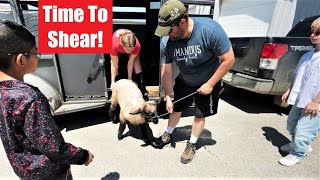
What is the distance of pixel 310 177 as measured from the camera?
301cm

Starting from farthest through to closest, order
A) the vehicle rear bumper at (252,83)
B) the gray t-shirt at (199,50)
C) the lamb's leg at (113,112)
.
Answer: the vehicle rear bumper at (252,83)
the lamb's leg at (113,112)
the gray t-shirt at (199,50)

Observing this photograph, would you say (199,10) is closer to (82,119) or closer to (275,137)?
(275,137)

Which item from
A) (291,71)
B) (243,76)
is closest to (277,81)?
(291,71)

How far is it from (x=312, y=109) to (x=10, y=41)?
3005 mm

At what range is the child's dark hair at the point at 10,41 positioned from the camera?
129 centimetres

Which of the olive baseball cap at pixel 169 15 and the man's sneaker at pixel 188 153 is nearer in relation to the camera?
the olive baseball cap at pixel 169 15

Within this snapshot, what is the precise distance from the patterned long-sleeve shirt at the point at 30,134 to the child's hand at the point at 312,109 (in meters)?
2.56

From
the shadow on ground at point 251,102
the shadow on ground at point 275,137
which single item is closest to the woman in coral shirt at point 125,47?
the shadow on ground at point 275,137

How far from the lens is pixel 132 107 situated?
3299 millimetres

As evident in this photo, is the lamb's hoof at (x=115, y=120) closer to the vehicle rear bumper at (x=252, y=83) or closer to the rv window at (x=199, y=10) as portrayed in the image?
the rv window at (x=199, y=10)

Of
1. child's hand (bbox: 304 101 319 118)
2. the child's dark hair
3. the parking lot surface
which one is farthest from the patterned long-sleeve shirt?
child's hand (bbox: 304 101 319 118)

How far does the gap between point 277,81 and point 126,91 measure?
8.84ft

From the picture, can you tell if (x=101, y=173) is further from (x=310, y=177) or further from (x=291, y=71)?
(x=291, y=71)

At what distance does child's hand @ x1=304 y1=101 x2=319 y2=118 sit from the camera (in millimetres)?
2779
